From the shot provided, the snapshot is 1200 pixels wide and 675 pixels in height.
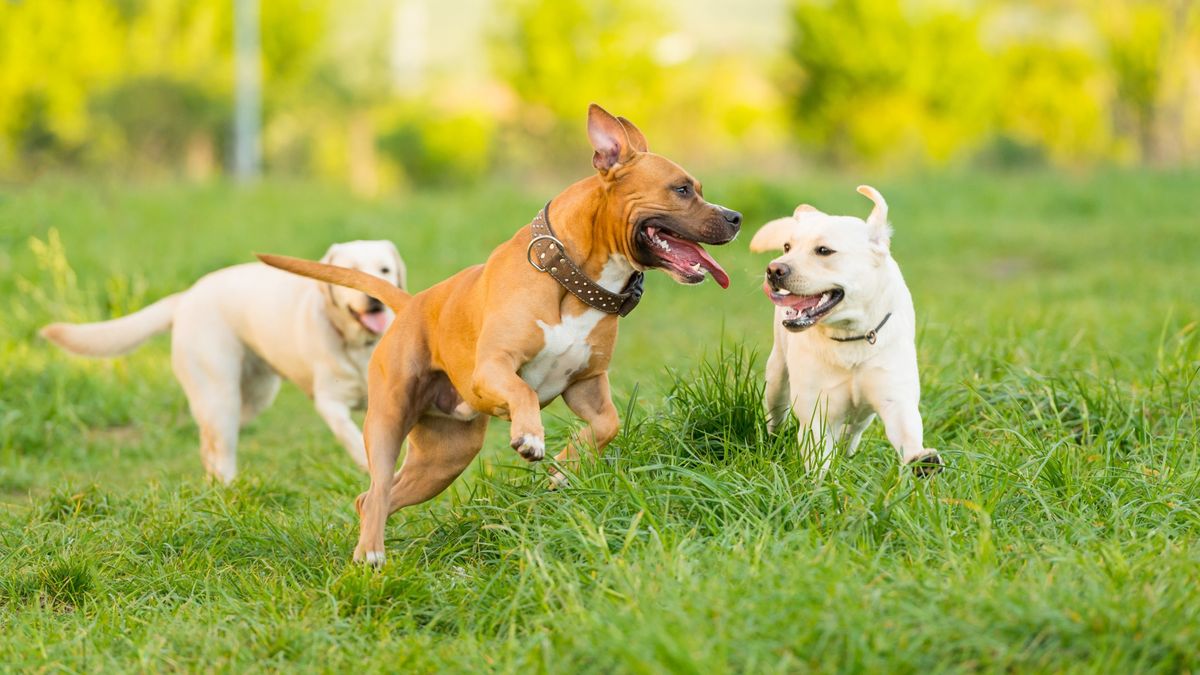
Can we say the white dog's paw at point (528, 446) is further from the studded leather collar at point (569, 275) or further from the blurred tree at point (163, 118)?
the blurred tree at point (163, 118)

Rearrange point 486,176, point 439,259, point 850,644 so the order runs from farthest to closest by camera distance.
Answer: point 486,176 < point 439,259 < point 850,644

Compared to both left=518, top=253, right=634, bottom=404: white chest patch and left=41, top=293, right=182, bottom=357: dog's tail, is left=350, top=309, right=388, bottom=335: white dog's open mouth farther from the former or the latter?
left=518, top=253, right=634, bottom=404: white chest patch

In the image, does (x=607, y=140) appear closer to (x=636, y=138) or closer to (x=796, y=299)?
(x=636, y=138)

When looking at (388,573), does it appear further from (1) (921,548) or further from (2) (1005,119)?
(2) (1005,119)

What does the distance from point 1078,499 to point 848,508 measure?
34.8 inches

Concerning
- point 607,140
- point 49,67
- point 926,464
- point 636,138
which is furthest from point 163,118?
point 926,464

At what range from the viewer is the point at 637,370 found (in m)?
6.91

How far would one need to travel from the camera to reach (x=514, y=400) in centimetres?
434

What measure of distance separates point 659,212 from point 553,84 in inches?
1261

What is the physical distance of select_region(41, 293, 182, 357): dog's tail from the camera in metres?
7.02

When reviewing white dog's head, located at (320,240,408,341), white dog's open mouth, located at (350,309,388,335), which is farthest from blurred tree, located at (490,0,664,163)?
white dog's open mouth, located at (350,309,388,335)

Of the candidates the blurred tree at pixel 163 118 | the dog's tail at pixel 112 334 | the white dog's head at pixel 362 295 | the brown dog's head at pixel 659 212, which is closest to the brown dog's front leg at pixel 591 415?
the brown dog's head at pixel 659 212

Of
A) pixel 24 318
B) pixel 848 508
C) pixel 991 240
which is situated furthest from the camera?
pixel 991 240

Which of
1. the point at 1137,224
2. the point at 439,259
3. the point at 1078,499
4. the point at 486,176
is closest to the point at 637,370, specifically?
the point at 1078,499
